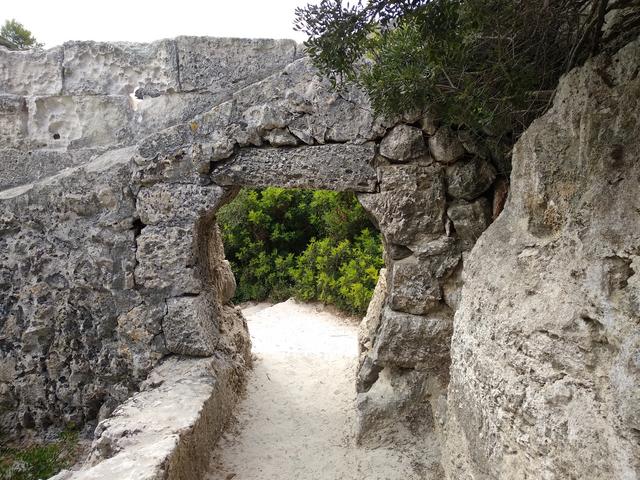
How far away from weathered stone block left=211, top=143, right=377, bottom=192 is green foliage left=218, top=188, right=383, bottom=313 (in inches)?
146

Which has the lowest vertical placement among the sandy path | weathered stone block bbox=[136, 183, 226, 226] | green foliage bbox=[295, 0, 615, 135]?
the sandy path

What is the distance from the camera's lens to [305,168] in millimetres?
3777

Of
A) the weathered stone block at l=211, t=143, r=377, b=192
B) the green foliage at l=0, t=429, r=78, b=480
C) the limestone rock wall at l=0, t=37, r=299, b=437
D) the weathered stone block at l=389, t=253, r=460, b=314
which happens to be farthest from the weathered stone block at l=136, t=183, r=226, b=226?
the green foliage at l=0, t=429, r=78, b=480

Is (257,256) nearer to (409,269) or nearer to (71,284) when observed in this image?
(71,284)

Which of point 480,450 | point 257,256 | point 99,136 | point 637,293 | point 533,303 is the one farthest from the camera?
point 257,256

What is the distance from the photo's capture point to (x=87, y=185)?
4.08 metres

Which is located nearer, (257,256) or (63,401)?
(63,401)

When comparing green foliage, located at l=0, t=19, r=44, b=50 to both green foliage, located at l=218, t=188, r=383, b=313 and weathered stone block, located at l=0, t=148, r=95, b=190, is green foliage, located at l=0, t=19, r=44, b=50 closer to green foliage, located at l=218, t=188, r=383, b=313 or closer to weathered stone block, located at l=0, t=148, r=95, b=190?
green foliage, located at l=218, t=188, r=383, b=313

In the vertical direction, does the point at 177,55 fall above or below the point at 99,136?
above

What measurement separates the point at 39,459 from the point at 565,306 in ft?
12.6

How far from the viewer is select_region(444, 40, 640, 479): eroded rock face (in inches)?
67.1

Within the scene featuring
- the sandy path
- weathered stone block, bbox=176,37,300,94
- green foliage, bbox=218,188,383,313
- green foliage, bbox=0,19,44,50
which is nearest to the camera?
the sandy path

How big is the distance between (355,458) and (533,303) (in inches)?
83.2

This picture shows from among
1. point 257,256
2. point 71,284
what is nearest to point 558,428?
point 71,284
